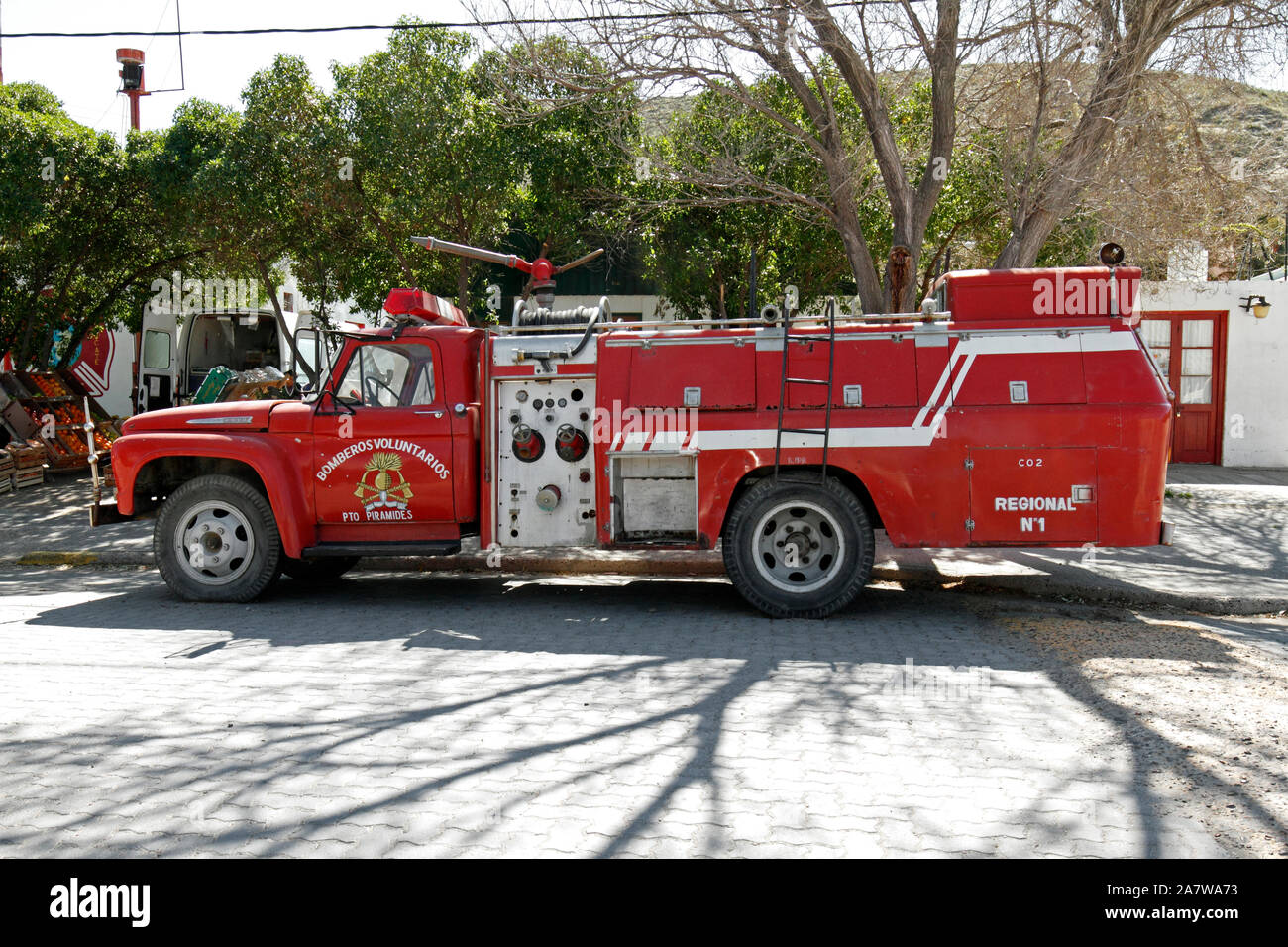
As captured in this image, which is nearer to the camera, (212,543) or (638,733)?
(638,733)

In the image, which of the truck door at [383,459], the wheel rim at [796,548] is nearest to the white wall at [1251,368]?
the wheel rim at [796,548]

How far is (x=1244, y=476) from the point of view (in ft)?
55.2

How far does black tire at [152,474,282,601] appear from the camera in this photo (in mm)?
8539

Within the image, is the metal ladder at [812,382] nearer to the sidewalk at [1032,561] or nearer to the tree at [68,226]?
the sidewalk at [1032,561]

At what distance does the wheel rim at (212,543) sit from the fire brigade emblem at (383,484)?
1.04m

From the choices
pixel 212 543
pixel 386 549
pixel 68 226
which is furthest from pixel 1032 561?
pixel 68 226

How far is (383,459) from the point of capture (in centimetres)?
846

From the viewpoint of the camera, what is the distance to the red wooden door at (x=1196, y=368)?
60.0ft

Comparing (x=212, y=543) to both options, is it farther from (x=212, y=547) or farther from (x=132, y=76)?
(x=132, y=76)

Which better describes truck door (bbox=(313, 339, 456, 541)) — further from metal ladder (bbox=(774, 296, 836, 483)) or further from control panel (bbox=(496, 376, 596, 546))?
metal ladder (bbox=(774, 296, 836, 483))

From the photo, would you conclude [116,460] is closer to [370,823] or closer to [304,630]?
[304,630]

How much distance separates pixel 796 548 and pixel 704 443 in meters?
1.06

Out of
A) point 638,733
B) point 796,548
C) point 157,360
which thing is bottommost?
point 638,733

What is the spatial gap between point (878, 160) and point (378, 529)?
672 cm
